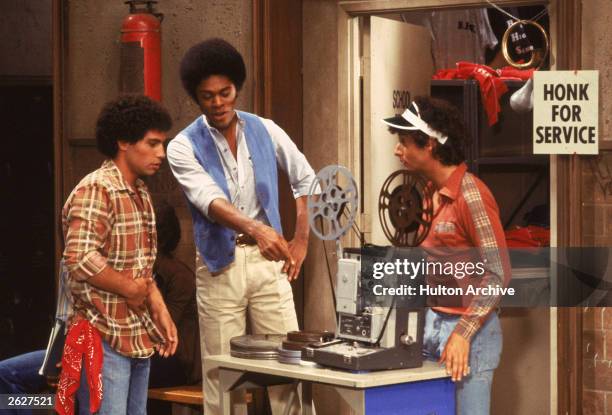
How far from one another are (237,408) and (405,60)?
2.42 m

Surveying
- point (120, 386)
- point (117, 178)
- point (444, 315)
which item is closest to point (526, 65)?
point (444, 315)

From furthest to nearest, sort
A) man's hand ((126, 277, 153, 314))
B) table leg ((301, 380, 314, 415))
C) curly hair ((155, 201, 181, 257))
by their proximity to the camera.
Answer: curly hair ((155, 201, 181, 257)) < table leg ((301, 380, 314, 415)) < man's hand ((126, 277, 153, 314))

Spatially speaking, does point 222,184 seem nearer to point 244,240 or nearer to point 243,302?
point 244,240

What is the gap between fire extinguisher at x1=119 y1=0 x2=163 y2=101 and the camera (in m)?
5.95

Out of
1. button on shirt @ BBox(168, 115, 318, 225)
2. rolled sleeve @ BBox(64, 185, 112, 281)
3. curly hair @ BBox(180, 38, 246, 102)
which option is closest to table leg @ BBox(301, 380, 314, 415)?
button on shirt @ BBox(168, 115, 318, 225)

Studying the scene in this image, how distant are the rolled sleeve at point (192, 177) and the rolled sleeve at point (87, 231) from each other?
3.01ft

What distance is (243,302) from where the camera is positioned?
523 cm

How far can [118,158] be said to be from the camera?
15.3ft

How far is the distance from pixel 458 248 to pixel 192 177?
146 cm

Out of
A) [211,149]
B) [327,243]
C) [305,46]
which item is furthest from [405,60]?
Answer: [211,149]

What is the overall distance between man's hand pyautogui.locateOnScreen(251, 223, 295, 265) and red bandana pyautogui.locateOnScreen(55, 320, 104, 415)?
101cm

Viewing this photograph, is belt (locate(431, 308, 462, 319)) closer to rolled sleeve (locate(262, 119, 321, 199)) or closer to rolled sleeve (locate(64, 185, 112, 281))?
rolled sleeve (locate(64, 185, 112, 281))

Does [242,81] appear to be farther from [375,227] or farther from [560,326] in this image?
[560,326]

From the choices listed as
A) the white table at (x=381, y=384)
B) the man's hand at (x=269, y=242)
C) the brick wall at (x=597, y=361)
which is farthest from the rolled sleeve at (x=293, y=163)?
the brick wall at (x=597, y=361)
